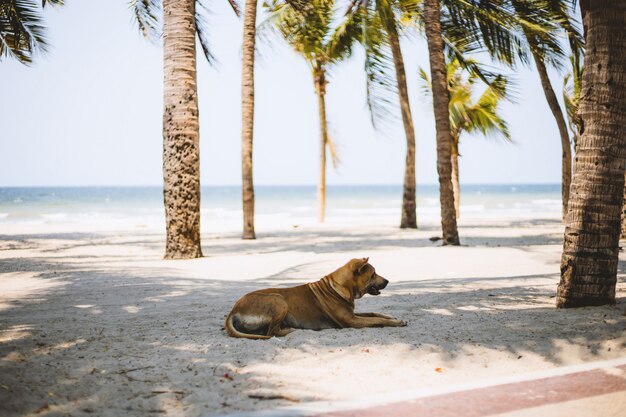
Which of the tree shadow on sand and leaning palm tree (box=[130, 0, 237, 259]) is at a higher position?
leaning palm tree (box=[130, 0, 237, 259])

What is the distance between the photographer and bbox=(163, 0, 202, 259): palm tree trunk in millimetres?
11312

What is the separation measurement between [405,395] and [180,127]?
8.74 metres

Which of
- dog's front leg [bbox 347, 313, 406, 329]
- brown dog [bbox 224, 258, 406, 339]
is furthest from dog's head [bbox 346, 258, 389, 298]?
dog's front leg [bbox 347, 313, 406, 329]

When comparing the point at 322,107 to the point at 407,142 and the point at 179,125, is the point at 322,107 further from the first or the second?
the point at 179,125

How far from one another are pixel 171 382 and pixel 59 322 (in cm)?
241

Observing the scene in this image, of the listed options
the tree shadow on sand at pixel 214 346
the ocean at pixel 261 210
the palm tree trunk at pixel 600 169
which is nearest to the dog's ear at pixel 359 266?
the tree shadow on sand at pixel 214 346

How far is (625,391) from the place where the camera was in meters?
3.85

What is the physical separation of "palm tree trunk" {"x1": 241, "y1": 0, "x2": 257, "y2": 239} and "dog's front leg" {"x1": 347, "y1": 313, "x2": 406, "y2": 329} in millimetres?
11202

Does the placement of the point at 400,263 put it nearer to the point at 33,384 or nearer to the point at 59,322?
the point at 59,322

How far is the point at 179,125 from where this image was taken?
11.3 meters

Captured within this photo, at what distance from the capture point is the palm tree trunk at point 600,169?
5.85m

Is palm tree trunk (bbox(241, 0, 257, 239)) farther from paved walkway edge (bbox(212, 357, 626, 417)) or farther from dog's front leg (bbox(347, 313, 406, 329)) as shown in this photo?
paved walkway edge (bbox(212, 357, 626, 417))

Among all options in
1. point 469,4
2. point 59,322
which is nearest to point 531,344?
point 59,322

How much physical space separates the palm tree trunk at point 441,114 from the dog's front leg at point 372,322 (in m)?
8.41
